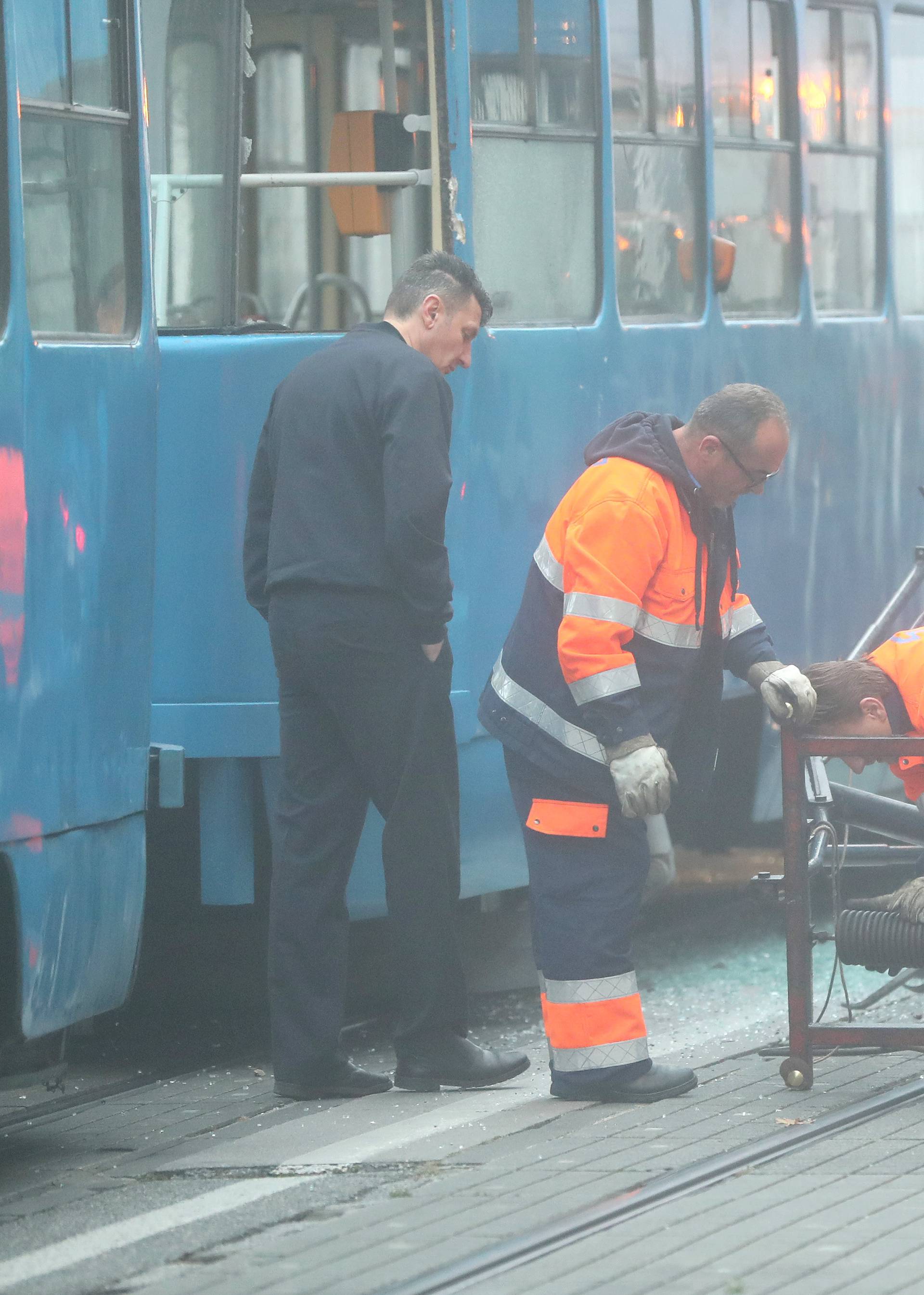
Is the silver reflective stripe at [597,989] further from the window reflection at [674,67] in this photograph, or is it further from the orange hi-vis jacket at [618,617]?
the window reflection at [674,67]

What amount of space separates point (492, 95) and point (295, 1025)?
7.94 feet

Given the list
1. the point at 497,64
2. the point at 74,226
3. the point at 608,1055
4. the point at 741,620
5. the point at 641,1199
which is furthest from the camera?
the point at 497,64

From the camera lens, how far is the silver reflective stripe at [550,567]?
226 inches

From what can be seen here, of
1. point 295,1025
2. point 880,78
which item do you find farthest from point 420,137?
point 880,78

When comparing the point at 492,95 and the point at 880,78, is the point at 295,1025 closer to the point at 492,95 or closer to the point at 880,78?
the point at 492,95

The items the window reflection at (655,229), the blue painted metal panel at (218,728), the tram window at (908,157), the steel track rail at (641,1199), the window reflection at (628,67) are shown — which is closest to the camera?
the steel track rail at (641,1199)

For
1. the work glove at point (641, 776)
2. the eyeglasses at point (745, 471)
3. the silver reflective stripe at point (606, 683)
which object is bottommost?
the work glove at point (641, 776)

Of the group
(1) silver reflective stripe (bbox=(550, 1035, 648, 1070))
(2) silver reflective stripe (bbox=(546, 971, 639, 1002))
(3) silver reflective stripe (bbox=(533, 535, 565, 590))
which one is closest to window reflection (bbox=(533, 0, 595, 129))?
(3) silver reflective stripe (bbox=(533, 535, 565, 590))

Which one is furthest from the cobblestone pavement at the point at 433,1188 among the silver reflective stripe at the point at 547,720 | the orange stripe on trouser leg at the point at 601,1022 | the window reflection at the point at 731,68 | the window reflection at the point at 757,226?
the window reflection at the point at 731,68

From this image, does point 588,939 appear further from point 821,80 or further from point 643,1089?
point 821,80

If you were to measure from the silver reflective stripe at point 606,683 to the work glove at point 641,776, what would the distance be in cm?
11

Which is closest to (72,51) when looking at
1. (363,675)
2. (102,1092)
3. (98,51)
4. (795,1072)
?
(98,51)

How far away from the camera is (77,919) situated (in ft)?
16.9

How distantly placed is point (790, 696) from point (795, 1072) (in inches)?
31.6
